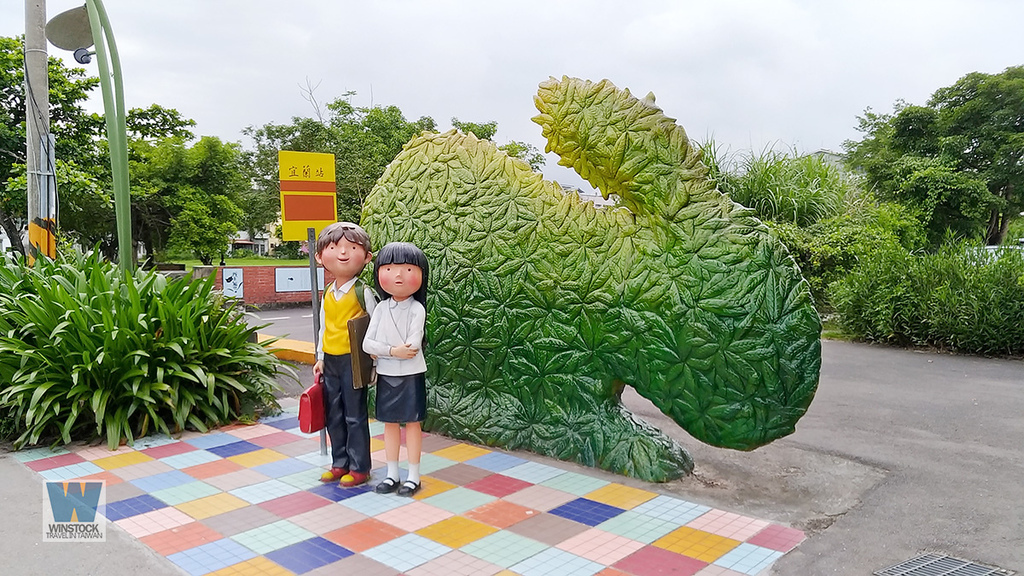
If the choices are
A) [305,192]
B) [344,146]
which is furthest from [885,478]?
[344,146]

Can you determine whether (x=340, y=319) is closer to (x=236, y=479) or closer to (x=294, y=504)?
(x=294, y=504)

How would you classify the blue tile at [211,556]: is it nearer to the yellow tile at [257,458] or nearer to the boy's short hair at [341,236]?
the yellow tile at [257,458]

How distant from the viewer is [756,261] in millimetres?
4227

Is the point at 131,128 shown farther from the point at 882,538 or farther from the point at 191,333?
the point at 882,538

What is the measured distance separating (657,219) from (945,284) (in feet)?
30.1

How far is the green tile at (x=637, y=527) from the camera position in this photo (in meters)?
3.72

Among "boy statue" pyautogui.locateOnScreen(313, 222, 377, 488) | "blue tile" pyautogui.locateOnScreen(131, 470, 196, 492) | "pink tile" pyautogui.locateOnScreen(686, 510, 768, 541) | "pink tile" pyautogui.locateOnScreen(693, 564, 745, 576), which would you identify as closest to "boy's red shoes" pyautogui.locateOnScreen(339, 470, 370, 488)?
"boy statue" pyautogui.locateOnScreen(313, 222, 377, 488)

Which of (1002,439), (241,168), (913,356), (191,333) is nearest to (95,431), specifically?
(191,333)

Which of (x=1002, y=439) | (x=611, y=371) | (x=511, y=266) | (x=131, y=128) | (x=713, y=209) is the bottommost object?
(x=1002, y=439)

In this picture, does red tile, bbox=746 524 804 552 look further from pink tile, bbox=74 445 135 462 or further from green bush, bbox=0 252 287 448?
pink tile, bbox=74 445 135 462

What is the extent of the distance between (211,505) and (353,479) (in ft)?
2.70

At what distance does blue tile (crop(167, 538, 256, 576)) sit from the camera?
3322 mm

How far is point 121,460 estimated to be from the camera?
4.98 metres

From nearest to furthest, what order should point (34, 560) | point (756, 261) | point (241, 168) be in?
point (34, 560)
point (756, 261)
point (241, 168)
